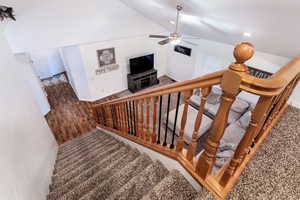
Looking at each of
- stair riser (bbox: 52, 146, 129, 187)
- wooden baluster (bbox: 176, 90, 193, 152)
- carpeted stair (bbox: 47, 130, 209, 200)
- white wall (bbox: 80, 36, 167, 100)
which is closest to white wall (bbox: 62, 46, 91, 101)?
white wall (bbox: 80, 36, 167, 100)

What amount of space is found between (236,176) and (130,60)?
5680 millimetres

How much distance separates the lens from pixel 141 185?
1.47 m

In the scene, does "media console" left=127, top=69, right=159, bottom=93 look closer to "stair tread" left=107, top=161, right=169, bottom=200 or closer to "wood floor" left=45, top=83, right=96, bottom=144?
"wood floor" left=45, top=83, right=96, bottom=144

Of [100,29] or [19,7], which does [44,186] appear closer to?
[19,7]

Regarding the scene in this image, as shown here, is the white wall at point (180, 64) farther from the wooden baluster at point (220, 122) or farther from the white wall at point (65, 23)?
the wooden baluster at point (220, 122)

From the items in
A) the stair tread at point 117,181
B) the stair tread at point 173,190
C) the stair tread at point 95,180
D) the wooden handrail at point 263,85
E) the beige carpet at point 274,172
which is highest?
the wooden handrail at point 263,85

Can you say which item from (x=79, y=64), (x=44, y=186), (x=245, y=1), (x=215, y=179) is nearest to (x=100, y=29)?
(x=79, y=64)

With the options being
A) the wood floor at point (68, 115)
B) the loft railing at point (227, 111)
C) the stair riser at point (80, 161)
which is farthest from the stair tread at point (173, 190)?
the wood floor at point (68, 115)

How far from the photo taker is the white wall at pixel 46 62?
7.74m

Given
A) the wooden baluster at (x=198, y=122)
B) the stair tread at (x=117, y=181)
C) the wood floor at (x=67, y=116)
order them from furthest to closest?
the wood floor at (x=67, y=116)
the stair tread at (x=117, y=181)
the wooden baluster at (x=198, y=122)

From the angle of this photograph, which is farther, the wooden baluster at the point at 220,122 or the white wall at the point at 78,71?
the white wall at the point at 78,71

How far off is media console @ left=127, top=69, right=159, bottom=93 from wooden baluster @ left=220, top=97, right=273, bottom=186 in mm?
5659

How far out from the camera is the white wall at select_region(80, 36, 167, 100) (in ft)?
17.4

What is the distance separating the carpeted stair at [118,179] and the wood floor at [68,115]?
2.01m
